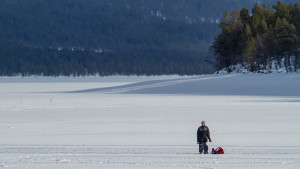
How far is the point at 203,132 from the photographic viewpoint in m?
14.1

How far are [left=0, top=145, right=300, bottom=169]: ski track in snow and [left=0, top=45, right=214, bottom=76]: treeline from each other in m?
157

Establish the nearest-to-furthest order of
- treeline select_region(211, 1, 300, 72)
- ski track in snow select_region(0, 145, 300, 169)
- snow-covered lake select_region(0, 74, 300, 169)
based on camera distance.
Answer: ski track in snow select_region(0, 145, 300, 169), snow-covered lake select_region(0, 74, 300, 169), treeline select_region(211, 1, 300, 72)

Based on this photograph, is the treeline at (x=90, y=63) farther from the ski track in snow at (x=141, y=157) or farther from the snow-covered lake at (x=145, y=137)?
the ski track in snow at (x=141, y=157)

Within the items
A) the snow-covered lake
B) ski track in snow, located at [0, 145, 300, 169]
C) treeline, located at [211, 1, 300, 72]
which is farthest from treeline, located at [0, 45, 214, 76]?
ski track in snow, located at [0, 145, 300, 169]

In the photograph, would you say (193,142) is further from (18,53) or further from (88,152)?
(18,53)

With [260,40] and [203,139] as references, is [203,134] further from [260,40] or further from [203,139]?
[260,40]

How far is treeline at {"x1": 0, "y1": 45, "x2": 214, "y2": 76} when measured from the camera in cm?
17950

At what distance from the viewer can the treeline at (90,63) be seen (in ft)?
589

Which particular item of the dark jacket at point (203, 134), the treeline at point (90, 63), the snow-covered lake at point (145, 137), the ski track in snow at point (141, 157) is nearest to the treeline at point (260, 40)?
the snow-covered lake at point (145, 137)

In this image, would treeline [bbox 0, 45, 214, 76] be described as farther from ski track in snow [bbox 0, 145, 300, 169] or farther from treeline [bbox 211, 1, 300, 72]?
ski track in snow [bbox 0, 145, 300, 169]

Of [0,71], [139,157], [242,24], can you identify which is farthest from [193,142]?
[0,71]

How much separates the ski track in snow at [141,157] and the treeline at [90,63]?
157410 millimetres

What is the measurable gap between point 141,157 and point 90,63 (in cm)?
17754

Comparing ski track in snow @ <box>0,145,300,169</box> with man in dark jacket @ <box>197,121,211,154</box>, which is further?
man in dark jacket @ <box>197,121,211,154</box>
